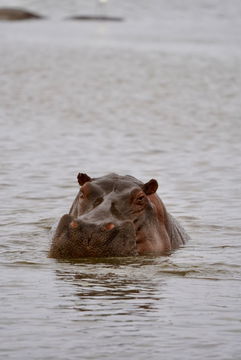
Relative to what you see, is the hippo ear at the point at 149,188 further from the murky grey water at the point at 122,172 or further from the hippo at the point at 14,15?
the hippo at the point at 14,15

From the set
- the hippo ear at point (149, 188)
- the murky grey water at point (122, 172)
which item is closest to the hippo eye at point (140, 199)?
the hippo ear at point (149, 188)

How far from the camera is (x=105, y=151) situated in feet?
55.7

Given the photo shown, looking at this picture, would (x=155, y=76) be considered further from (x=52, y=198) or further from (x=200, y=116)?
(x=52, y=198)

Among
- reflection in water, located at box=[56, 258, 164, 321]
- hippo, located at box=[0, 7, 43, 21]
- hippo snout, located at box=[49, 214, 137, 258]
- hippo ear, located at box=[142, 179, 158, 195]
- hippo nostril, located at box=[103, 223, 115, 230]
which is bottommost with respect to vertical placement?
reflection in water, located at box=[56, 258, 164, 321]

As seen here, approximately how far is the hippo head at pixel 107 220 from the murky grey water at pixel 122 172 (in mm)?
152

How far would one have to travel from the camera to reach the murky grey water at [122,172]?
273 inches

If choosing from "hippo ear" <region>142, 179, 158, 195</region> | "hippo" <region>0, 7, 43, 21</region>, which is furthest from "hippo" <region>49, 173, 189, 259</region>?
"hippo" <region>0, 7, 43, 21</region>

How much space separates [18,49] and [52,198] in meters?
32.1

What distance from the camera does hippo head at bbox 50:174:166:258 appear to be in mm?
8828

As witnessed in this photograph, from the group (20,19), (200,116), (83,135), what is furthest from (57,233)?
(20,19)

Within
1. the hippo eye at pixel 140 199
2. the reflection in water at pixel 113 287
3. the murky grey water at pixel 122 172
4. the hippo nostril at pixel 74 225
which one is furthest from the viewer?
the hippo eye at pixel 140 199

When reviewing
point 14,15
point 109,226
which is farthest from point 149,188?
point 14,15

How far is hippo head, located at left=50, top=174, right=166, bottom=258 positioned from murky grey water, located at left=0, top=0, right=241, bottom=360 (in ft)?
0.50

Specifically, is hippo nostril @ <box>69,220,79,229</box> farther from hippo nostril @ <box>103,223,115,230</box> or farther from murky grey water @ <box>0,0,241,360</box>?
murky grey water @ <box>0,0,241,360</box>
